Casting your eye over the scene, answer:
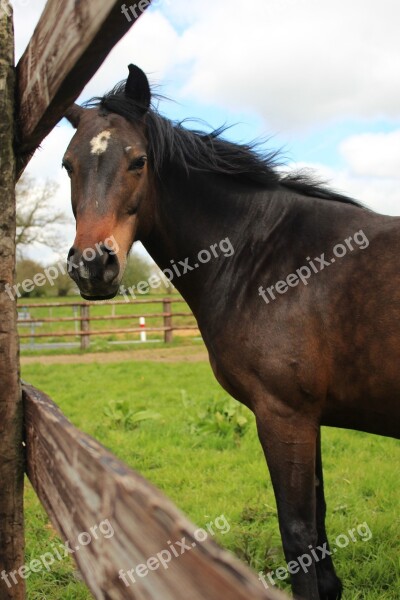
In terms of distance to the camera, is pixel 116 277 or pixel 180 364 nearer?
pixel 116 277

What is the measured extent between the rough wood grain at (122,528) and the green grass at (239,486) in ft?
6.18

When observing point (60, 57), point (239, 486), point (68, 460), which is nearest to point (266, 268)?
point (60, 57)

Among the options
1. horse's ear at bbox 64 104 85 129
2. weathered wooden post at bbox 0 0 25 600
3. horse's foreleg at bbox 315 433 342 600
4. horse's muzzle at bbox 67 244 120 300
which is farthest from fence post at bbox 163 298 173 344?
weathered wooden post at bbox 0 0 25 600

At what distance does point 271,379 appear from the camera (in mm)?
2316

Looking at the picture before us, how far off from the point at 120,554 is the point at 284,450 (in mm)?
1428

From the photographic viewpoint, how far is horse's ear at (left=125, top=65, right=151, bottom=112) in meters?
2.54

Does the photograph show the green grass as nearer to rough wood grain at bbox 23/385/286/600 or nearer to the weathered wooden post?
the weathered wooden post

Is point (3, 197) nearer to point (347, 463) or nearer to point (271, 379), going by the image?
point (271, 379)

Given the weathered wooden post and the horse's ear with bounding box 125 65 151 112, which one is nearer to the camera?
the weathered wooden post

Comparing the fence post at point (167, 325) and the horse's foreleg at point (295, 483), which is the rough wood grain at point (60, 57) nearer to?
the horse's foreleg at point (295, 483)

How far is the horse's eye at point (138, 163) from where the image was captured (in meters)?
2.43

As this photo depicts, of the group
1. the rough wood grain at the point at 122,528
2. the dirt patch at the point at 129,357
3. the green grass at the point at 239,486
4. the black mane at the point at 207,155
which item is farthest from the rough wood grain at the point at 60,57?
the dirt patch at the point at 129,357

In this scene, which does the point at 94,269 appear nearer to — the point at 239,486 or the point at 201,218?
the point at 201,218

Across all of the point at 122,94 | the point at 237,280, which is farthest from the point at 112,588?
the point at 122,94
